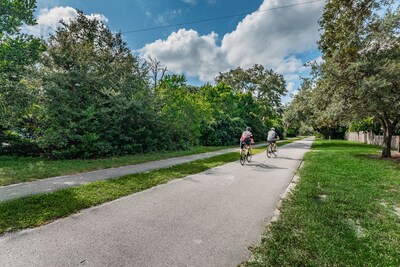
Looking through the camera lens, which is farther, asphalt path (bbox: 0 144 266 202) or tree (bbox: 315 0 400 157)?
tree (bbox: 315 0 400 157)

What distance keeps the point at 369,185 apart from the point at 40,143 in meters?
13.3

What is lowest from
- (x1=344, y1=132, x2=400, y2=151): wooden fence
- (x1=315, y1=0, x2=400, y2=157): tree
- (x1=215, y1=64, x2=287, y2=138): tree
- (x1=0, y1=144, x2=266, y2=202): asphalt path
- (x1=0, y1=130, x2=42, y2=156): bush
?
(x1=344, y1=132, x2=400, y2=151): wooden fence

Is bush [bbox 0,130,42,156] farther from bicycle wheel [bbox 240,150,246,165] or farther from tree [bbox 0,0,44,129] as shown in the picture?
bicycle wheel [bbox 240,150,246,165]

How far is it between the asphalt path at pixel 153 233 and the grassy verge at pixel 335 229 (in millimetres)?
353

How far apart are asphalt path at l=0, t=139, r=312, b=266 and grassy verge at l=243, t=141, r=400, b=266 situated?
0.35 metres

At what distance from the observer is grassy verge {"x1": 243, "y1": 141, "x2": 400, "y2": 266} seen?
2707 millimetres

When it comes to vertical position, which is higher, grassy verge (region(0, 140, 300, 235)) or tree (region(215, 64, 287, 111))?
tree (region(215, 64, 287, 111))

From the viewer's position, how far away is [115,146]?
1222 centimetres

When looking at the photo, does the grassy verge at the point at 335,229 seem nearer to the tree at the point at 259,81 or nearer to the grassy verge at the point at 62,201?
the grassy verge at the point at 62,201

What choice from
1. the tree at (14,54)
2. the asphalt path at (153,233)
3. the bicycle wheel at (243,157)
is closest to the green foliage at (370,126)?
the bicycle wheel at (243,157)

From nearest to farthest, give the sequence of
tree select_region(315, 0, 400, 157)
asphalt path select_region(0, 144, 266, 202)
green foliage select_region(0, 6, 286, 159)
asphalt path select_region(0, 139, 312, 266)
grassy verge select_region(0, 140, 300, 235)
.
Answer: asphalt path select_region(0, 139, 312, 266) < grassy verge select_region(0, 140, 300, 235) < asphalt path select_region(0, 144, 266, 202) < green foliage select_region(0, 6, 286, 159) < tree select_region(315, 0, 400, 157)

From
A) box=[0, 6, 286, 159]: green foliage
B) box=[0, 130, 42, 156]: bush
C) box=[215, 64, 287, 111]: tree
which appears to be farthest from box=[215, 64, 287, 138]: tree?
box=[0, 130, 42, 156]: bush

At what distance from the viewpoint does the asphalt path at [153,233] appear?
266 cm

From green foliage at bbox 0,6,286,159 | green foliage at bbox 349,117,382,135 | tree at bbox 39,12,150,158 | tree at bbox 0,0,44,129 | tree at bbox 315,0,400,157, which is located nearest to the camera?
tree at bbox 0,0,44,129
